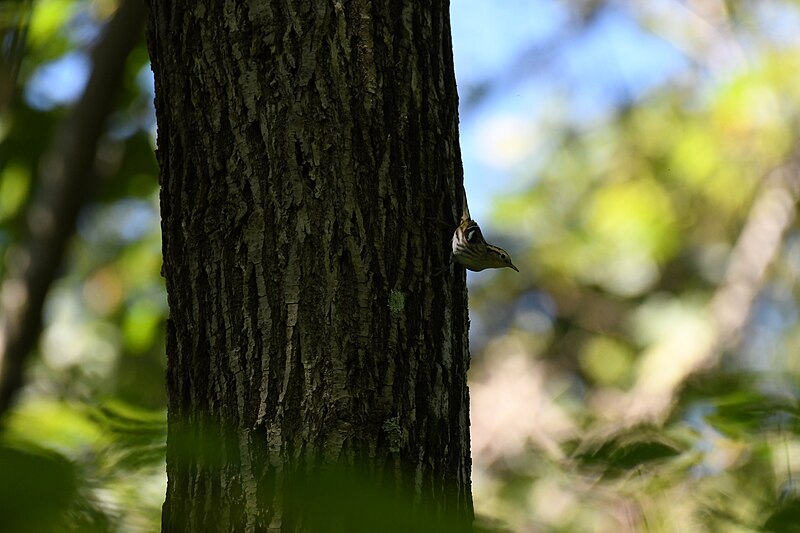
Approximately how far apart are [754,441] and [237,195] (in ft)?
3.96

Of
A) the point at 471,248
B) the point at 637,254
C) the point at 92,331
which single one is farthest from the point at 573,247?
the point at 471,248

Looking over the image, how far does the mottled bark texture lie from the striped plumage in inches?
1.7

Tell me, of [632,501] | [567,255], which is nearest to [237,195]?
[632,501]

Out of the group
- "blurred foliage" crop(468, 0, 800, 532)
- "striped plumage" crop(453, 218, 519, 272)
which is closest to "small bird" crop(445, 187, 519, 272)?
"striped plumage" crop(453, 218, 519, 272)

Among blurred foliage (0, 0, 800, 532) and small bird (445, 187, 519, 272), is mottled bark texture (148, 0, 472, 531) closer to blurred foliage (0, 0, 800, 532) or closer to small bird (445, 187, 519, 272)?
small bird (445, 187, 519, 272)

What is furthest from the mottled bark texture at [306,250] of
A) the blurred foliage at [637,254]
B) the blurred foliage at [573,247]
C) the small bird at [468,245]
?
the blurred foliage at [637,254]

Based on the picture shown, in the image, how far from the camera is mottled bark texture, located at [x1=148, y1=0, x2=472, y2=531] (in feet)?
6.38

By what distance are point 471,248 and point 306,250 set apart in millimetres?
548

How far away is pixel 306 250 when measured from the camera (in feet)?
6.64

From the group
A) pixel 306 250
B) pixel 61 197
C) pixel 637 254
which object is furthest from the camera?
pixel 637 254

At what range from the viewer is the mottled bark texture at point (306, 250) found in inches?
76.6

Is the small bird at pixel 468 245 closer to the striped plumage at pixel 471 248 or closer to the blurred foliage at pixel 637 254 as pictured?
the striped plumage at pixel 471 248

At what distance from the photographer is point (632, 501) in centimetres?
164

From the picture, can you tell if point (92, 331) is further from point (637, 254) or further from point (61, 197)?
point (637, 254)
